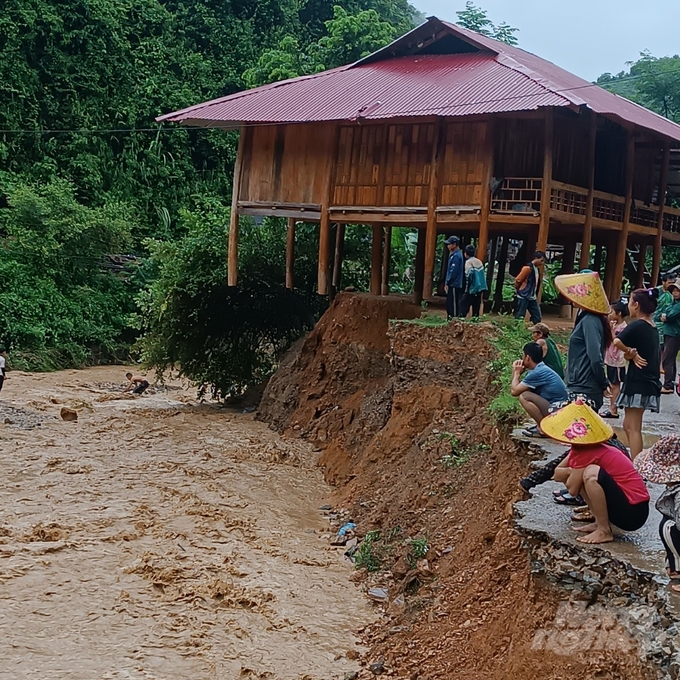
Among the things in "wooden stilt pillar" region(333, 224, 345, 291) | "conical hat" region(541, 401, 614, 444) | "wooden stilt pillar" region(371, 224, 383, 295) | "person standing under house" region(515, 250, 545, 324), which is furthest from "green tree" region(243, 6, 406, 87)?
"conical hat" region(541, 401, 614, 444)

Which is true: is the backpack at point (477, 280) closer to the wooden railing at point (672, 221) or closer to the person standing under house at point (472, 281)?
the person standing under house at point (472, 281)

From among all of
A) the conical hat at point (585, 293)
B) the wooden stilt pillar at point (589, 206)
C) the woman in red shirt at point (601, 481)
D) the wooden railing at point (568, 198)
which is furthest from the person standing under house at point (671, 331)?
the woman in red shirt at point (601, 481)

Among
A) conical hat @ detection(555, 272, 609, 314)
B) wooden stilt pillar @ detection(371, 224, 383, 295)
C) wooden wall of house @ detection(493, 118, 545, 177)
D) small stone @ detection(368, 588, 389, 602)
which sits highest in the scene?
wooden wall of house @ detection(493, 118, 545, 177)

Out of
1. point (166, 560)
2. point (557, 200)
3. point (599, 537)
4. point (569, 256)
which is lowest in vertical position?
point (166, 560)

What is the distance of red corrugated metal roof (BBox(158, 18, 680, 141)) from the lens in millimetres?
15359

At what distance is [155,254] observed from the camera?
2236cm

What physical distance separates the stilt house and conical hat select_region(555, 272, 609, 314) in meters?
6.87

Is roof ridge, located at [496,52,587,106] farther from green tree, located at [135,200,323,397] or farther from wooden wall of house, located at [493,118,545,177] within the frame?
green tree, located at [135,200,323,397]

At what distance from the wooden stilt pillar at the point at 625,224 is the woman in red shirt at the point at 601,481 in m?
13.1

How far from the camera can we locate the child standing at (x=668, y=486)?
17.2 ft

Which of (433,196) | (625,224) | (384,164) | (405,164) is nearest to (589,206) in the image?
(625,224)

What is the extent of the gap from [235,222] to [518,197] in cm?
667

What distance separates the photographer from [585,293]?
8305mm

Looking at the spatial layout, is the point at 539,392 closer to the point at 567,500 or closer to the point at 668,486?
the point at 567,500
